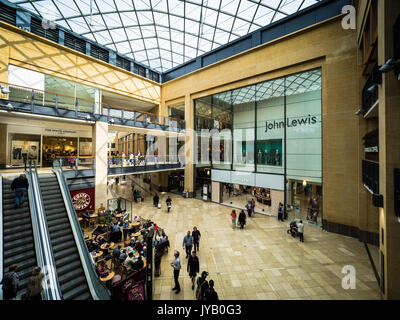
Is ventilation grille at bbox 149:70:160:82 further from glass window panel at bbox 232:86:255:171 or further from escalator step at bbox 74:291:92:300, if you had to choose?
escalator step at bbox 74:291:92:300

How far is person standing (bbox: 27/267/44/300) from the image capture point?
4.57 m

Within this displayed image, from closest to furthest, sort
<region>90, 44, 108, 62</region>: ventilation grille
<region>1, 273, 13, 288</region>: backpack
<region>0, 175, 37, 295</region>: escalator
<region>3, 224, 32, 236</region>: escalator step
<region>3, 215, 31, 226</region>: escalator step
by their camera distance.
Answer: <region>1, 273, 13, 288</region>: backpack
<region>0, 175, 37, 295</region>: escalator
<region>3, 224, 32, 236</region>: escalator step
<region>3, 215, 31, 226</region>: escalator step
<region>90, 44, 108, 62</region>: ventilation grille

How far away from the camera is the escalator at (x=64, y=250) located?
5.88 meters

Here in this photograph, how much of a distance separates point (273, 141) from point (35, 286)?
16.6m

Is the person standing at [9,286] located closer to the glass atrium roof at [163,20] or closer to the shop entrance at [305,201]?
the shop entrance at [305,201]

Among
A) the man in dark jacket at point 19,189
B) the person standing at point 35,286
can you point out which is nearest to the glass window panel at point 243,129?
the person standing at point 35,286

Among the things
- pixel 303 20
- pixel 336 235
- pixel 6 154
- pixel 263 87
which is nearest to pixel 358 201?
pixel 336 235

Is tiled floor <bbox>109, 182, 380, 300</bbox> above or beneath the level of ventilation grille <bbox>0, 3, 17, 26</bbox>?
beneath

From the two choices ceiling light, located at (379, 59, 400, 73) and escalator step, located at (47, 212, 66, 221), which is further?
escalator step, located at (47, 212, 66, 221)

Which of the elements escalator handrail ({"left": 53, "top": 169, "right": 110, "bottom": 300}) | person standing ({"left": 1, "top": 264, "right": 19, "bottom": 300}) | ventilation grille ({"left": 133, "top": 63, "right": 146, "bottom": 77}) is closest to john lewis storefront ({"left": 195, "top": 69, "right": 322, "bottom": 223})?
ventilation grille ({"left": 133, "top": 63, "right": 146, "bottom": 77})

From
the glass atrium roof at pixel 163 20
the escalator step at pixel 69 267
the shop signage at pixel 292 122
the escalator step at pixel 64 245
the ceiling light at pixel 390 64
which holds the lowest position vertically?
the escalator step at pixel 69 267

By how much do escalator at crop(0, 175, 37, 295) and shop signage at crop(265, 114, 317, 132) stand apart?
17.1 meters

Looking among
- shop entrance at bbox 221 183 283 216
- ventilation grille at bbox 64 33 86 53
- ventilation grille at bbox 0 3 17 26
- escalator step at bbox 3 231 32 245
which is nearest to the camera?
escalator step at bbox 3 231 32 245

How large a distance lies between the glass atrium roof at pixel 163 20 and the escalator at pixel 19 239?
52.6 feet
